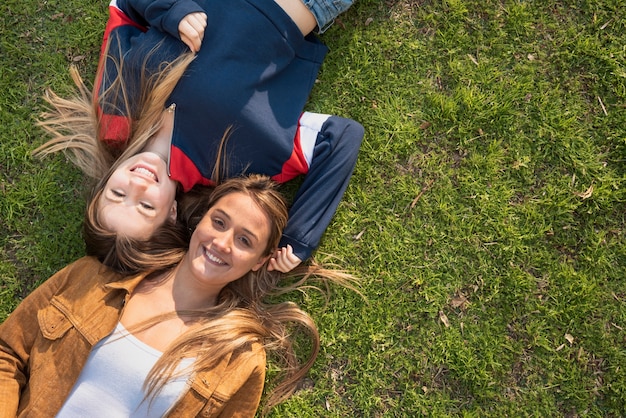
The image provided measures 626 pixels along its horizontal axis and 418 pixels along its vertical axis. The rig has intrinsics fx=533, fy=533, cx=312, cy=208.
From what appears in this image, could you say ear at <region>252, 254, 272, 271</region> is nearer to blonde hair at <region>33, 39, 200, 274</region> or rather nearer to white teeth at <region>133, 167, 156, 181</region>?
blonde hair at <region>33, 39, 200, 274</region>

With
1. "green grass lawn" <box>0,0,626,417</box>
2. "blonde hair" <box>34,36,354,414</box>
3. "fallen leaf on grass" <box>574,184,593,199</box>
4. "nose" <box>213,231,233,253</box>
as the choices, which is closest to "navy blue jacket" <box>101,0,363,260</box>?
"blonde hair" <box>34,36,354,414</box>

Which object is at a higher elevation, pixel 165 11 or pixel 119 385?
pixel 165 11

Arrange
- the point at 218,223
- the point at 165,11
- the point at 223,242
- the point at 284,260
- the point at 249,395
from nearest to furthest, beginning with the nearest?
the point at 223,242, the point at 218,223, the point at 165,11, the point at 249,395, the point at 284,260

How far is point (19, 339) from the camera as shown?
12.2 ft

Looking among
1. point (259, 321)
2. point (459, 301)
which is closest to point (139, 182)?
point (259, 321)

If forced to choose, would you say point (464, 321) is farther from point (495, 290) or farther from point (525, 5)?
point (525, 5)

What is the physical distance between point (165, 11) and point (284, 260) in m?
1.95

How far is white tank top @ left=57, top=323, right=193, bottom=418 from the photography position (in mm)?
3633

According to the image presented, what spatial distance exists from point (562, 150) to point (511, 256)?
917mm

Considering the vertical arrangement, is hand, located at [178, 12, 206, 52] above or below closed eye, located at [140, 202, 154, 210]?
above

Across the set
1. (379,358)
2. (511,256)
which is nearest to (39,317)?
(379,358)

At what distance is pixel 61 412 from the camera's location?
12.1ft

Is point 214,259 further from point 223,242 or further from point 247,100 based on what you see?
point 247,100

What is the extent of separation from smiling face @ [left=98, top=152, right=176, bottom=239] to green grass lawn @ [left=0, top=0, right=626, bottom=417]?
84 centimetres
